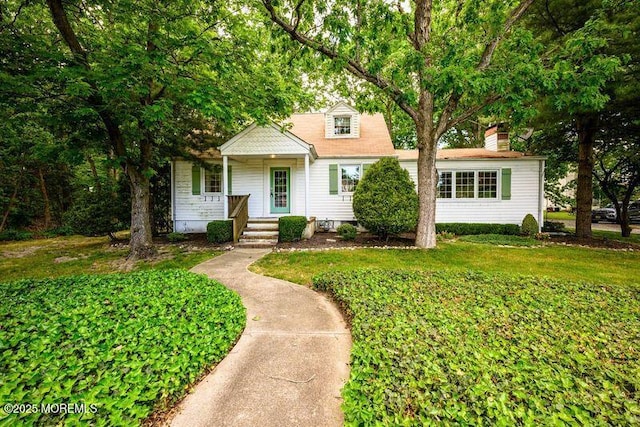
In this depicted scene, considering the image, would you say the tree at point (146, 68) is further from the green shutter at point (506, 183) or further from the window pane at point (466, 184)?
the green shutter at point (506, 183)

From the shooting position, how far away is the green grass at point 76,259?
672 centimetres

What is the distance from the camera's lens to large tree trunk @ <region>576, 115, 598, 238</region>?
1037 cm

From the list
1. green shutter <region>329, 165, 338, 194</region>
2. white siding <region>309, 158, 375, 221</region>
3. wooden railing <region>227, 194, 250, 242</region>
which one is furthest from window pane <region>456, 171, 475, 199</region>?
wooden railing <region>227, 194, 250, 242</region>

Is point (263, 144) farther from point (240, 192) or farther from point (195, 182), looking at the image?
point (195, 182)

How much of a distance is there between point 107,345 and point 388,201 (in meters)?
8.03

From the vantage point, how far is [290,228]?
9625 millimetres

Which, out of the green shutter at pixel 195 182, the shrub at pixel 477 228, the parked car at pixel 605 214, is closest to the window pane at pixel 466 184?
the shrub at pixel 477 228

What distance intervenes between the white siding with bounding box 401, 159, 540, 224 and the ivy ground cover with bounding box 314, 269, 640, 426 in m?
8.12

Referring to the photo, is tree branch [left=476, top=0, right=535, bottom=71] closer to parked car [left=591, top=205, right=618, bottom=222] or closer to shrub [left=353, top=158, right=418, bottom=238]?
shrub [left=353, top=158, right=418, bottom=238]

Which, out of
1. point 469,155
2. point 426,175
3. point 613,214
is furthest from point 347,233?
point 613,214

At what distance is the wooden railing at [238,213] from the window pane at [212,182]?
2529mm

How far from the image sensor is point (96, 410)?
70.1 inches

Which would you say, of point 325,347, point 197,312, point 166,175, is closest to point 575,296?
point 325,347

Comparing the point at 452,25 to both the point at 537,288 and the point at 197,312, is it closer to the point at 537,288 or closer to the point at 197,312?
the point at 537,288
